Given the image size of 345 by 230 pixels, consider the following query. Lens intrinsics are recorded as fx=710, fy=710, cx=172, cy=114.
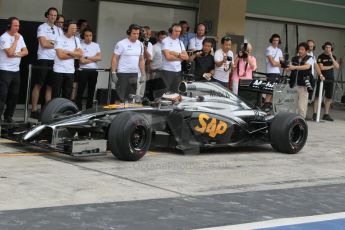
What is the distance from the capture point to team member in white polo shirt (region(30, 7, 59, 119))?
12.7 m

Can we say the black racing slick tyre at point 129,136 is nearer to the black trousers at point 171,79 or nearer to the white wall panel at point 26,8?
the black trousers at point 171,79

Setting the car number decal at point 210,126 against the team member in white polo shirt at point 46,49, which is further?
the team member in white polo shirt at point 46,49

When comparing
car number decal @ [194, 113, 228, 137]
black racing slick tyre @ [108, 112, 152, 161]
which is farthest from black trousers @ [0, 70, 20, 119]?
car number decal @ [194, 113, 228, 137]

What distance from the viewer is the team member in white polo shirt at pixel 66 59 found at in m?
12.1

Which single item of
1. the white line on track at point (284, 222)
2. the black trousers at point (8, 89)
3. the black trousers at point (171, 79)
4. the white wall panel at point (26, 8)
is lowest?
the white line on track at point (284, 222)

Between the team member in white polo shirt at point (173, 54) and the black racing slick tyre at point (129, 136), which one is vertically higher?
the team member in white polo shirt at point (173, 54)

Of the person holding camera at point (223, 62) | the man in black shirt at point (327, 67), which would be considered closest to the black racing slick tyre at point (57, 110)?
the person holding camera at point (223, 62)

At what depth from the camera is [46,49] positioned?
12.8 m

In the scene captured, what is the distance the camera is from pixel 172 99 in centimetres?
1055

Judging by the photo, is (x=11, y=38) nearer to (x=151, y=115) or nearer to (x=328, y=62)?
(x=151, y=115)

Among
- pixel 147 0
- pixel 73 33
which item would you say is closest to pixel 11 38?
pixel 73 33

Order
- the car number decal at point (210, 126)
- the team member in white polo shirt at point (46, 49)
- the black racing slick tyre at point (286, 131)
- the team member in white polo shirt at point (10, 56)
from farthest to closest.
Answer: the team member in white polo shirt at point (46, 49)
the team member in white polo shirt at point (10, 56)
the black racing slick tyre at point (286, 131)
the car number decal at point (210, 126)

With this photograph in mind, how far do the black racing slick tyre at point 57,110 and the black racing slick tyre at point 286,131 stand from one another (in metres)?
3.14

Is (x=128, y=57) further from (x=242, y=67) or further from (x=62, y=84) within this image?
(x=242, y=67)
